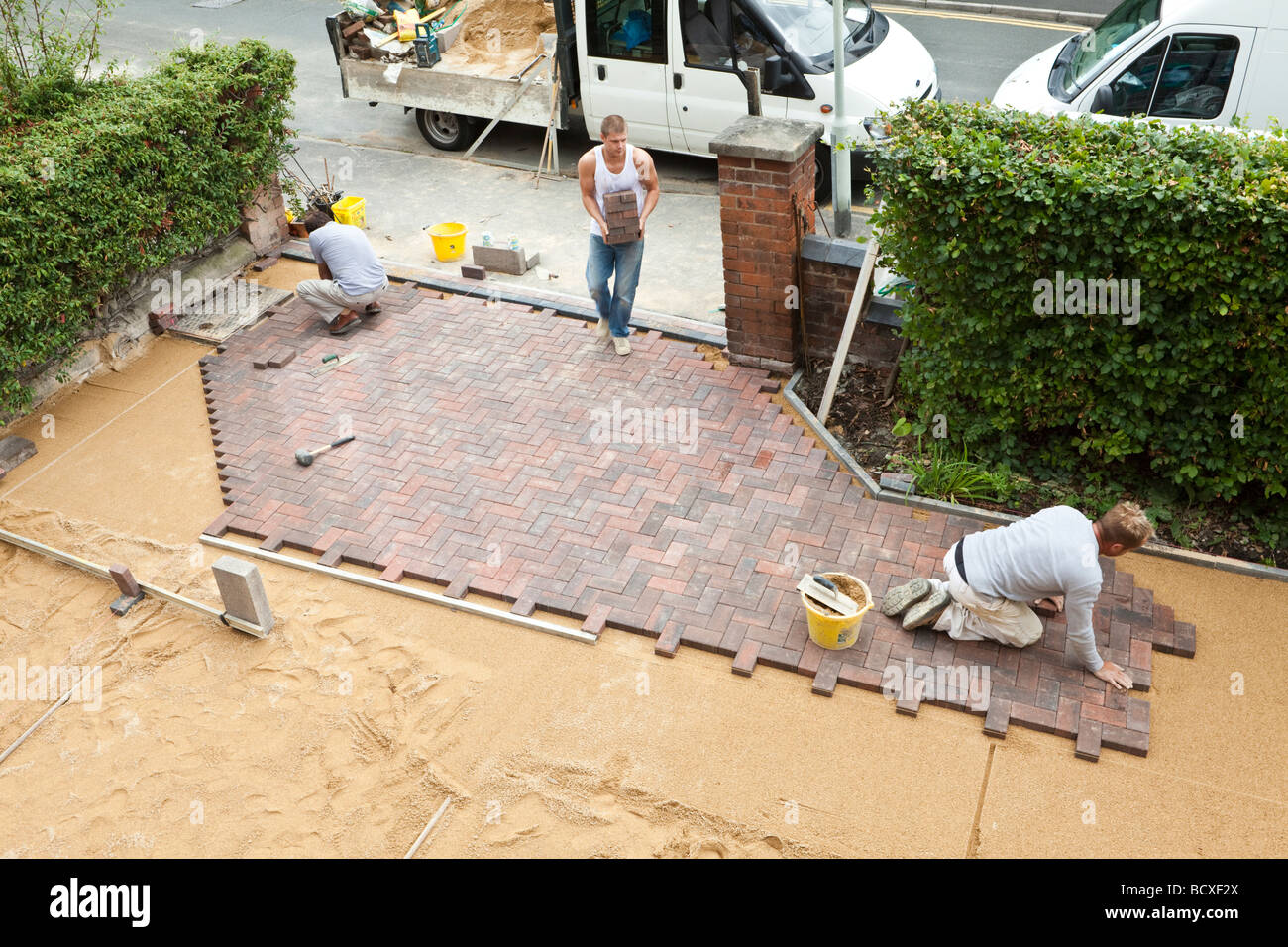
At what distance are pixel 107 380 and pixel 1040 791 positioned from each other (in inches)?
316

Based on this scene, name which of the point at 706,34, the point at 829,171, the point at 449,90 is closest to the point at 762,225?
the point at 829,171

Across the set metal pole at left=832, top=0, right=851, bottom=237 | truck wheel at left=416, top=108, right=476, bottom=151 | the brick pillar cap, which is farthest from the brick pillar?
truck wheel at left=416, top=108, right=476, bottom=151

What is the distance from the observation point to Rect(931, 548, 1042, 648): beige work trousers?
19.1ft

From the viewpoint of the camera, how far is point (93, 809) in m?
5.48

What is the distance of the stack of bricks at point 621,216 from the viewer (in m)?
8.26

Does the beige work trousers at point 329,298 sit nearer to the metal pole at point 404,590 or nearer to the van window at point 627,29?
the metal pole at point 404,590

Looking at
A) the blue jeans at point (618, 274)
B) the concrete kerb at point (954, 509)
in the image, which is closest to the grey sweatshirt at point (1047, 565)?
the concrete kerb at point (954, 509)

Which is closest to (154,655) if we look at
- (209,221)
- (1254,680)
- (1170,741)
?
(209,221)

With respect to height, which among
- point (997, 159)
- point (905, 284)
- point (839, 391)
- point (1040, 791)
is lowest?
point (1040, 791)

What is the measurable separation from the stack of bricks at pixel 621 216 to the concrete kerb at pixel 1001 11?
1093 cm

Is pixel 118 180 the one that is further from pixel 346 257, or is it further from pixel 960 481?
pixel 960 481

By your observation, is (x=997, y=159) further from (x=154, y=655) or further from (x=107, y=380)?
(x=107, y=380)

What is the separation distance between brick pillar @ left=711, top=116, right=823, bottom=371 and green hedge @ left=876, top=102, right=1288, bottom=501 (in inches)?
35.6

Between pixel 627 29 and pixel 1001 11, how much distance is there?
7871 mm
